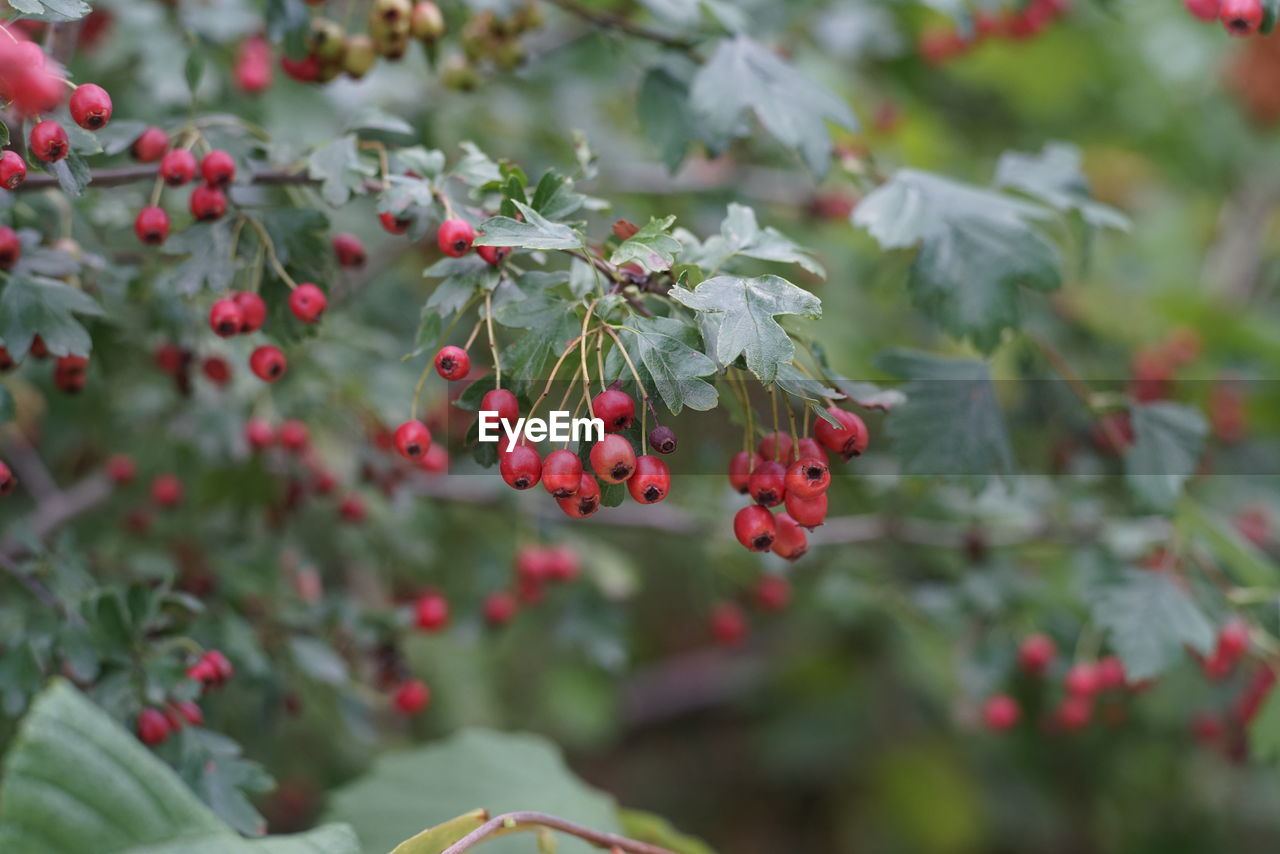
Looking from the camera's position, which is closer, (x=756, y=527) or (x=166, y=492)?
(x=756, y=527)

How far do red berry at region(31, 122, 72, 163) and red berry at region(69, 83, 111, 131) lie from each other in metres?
0.06

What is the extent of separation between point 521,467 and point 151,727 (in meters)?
0.53

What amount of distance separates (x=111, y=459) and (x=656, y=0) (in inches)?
51.1

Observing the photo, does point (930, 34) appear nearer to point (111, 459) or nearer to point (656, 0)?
point (656, 0)

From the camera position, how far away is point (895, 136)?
265cm

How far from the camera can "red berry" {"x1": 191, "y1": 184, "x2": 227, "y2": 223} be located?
1.20m

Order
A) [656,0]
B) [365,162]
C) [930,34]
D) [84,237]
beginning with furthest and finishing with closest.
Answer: [930,34] → [656,0] → [84,237] → [365,162]

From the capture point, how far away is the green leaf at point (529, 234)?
97cm

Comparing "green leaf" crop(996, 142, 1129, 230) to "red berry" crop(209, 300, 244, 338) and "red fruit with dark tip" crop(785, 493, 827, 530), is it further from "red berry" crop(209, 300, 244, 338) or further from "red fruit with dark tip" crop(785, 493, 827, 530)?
"red berry" crop(209, 300, 244, 338)

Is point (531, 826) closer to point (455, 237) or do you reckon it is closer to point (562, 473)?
point (562, 473)

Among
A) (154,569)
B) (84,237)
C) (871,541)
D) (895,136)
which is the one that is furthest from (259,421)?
(895,136)

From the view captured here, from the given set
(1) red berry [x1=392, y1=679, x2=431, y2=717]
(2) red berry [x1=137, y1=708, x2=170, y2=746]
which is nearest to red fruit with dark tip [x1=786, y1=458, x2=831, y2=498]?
(2) red berry [x1=137, y1=708, x2=170, y2=746]

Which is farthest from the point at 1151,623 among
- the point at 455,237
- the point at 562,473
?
the point at 455,237

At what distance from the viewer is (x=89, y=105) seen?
3.52 ft
